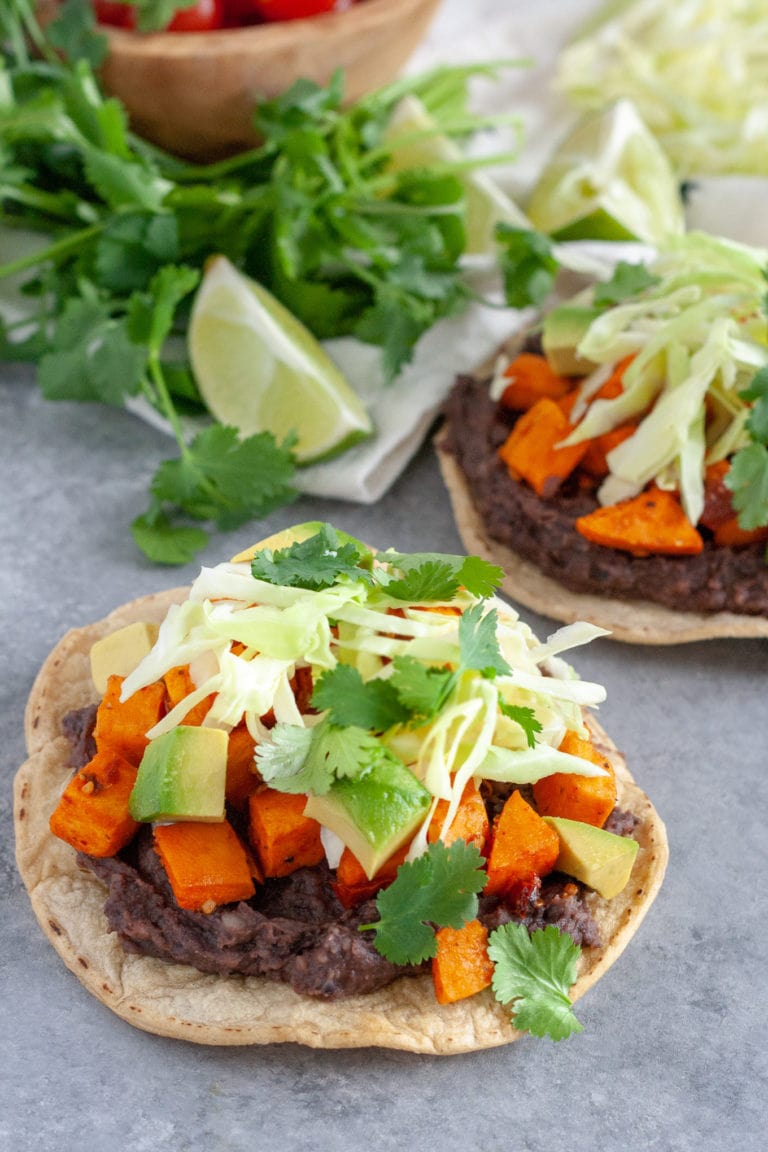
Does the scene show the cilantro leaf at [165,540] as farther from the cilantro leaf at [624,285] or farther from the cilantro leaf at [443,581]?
the cilantro leaf at [624,285]

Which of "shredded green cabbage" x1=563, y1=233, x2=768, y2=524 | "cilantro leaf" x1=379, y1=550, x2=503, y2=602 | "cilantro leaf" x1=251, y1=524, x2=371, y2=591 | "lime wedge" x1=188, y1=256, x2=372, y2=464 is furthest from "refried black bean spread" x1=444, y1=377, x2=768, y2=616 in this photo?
"cilantro leaf" x1=251, y1=524, x2=371, y2=591

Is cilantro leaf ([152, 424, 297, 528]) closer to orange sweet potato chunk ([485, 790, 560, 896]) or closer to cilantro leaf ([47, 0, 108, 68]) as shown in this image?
cilantro leaf ([47, 0, 108, 68])

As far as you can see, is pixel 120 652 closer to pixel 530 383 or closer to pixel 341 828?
pixel 341 828

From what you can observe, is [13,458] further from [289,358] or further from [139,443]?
[289,358]

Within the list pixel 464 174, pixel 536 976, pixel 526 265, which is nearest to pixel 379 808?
pixel 536 976

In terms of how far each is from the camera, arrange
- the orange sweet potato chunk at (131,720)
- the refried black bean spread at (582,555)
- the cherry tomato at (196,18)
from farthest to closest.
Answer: the cherry tomato at (196,18) < the refried black bean spread at (582,555) < the orange sweet potato chunk at (131,720)

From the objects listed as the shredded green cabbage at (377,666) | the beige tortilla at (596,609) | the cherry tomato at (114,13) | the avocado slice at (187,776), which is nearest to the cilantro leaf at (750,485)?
the beige tortilla at (596,609)
